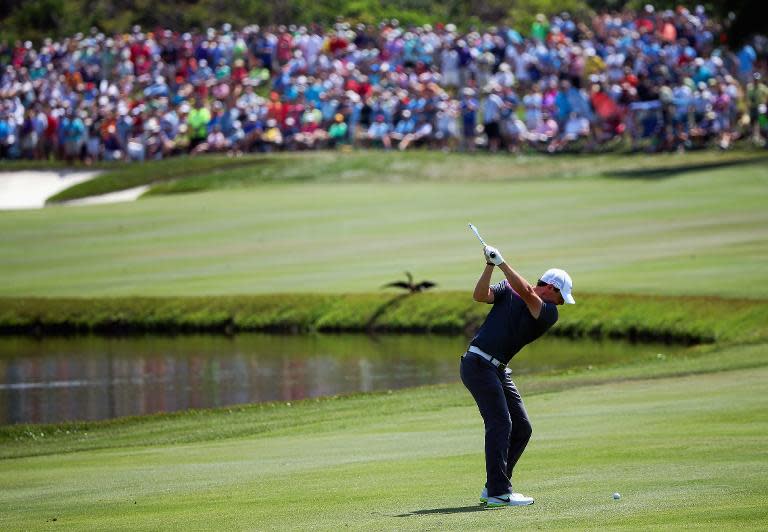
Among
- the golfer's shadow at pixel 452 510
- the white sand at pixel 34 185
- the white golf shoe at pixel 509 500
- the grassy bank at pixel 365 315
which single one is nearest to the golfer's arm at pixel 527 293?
the white golf shoe at pixel 509 500

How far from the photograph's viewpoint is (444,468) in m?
13.4

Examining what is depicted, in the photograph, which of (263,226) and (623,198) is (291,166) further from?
(623,198)

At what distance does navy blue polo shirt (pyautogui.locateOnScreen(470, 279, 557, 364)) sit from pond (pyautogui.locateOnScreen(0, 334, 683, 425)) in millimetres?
12523

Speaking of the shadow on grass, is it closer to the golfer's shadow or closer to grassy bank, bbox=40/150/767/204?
grassy bank, bbox=40/150/767/204

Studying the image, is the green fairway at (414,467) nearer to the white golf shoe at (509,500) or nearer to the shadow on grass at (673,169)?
the white golf shoe at (509,500)

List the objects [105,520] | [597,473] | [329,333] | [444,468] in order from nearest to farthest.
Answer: [105,520] < [597,473] < [444,468] < [329,333]

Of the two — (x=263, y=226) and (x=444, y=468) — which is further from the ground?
(x=444, y=468)

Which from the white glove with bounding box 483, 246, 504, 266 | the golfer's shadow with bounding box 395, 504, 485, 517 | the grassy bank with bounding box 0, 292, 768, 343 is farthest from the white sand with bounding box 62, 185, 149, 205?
the white glove with bounding box 483, 246, 504, 266

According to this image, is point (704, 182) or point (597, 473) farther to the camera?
point (704, 182)

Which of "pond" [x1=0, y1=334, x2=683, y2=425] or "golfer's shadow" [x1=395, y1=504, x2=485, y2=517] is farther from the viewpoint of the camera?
"pond" [x1=0, y1=334, x2=683, y2=425]

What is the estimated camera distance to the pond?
79.5 ft

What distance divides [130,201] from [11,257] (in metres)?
8.66

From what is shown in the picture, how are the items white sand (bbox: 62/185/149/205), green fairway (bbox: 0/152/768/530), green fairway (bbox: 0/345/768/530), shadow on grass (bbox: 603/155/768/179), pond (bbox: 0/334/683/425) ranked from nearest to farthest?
green fairway (bbox: 0/345/768/530), green fairway (bbox: 0/152/768/530), pond (bbox: 0/334/683/425), shadow on grass (bbox: 603/155/768/179), white sand (bbox: 62/185/149/205)

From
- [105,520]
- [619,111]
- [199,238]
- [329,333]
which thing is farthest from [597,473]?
[619,111]
